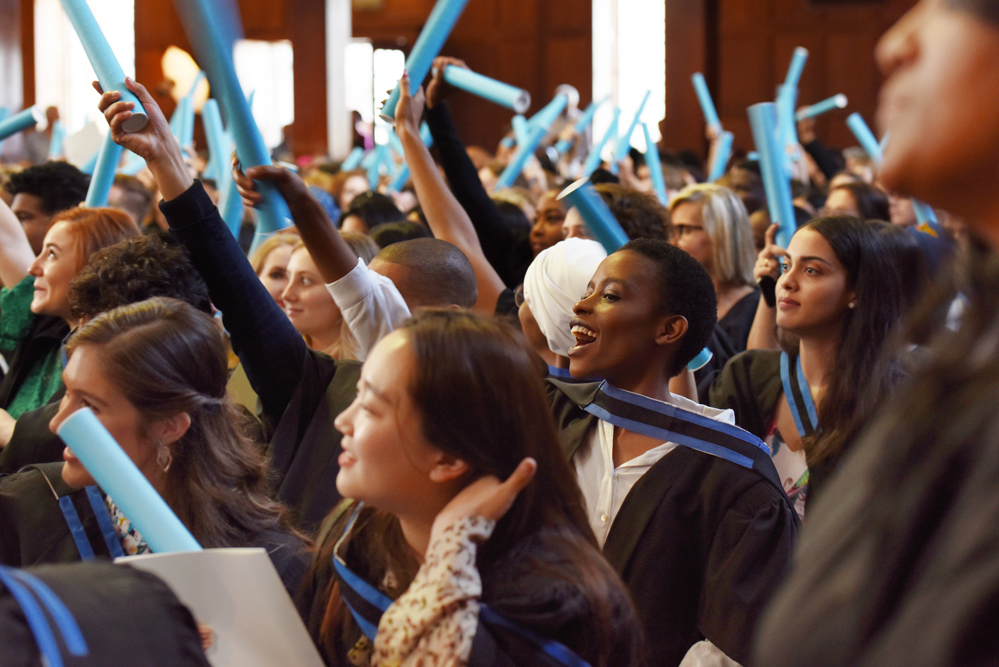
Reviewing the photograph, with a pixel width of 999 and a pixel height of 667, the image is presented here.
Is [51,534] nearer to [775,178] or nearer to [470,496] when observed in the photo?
[470,496]

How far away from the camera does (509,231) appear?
371cm

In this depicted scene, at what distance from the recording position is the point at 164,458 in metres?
1.60

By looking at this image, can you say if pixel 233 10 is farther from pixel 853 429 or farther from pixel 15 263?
pixel 853 429

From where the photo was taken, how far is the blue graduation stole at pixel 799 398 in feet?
7.61

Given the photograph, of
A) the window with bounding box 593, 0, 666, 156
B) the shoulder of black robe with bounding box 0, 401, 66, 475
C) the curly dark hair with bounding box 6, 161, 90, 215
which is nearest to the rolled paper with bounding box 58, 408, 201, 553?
the shoulder of black robe with bounding box 0, 401, 66, 475

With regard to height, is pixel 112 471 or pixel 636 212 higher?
pixel 112 471

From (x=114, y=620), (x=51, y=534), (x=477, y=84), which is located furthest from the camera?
(x=477, y=84)

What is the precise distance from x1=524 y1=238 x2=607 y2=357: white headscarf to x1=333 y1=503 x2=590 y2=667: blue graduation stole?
1068 millimetres

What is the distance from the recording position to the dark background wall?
12148mm

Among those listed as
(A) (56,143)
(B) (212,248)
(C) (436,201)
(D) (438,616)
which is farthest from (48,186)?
(A) (56,143)

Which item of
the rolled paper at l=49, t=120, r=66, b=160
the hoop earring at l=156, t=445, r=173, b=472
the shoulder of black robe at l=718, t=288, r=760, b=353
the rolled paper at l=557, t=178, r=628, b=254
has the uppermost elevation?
the rolled paper at l=557, t=178, r=628, b=254

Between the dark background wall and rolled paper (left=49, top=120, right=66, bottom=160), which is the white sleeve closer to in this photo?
rolled paper (left=49, top=120, right=66, bottom=160)

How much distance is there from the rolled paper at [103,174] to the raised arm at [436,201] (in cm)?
78

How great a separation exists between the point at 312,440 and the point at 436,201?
124 centimetres
